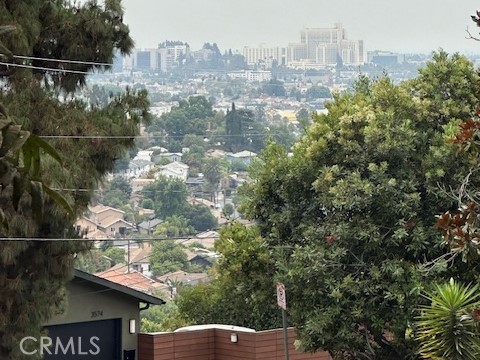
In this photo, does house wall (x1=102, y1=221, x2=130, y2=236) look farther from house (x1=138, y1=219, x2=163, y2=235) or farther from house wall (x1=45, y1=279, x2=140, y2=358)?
house wall (x1=45, y1=279, x2=140, y2=358)

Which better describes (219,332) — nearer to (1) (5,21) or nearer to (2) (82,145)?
(2) (82,145)

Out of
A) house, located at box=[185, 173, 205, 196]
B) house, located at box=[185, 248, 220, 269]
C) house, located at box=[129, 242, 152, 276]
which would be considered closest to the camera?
house, located at box=[185, 248, 220, 269]

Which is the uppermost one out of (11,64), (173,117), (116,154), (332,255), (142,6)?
(142,6)

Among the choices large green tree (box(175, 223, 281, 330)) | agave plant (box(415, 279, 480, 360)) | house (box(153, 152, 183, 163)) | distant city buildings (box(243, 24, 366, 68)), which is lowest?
agave plant (box(415, 279, 480, 360))

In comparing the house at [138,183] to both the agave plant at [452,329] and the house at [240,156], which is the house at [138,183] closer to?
the house at [240,156]

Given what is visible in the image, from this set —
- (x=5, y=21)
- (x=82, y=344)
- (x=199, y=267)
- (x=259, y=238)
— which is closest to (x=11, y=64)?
(x=5, y=21)

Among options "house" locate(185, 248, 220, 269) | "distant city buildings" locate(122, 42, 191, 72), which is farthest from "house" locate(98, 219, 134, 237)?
"distant city buildings" locate(122, 42, 191, 72)

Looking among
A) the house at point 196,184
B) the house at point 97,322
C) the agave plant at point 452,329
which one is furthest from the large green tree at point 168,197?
the agave plant at point 452,329
